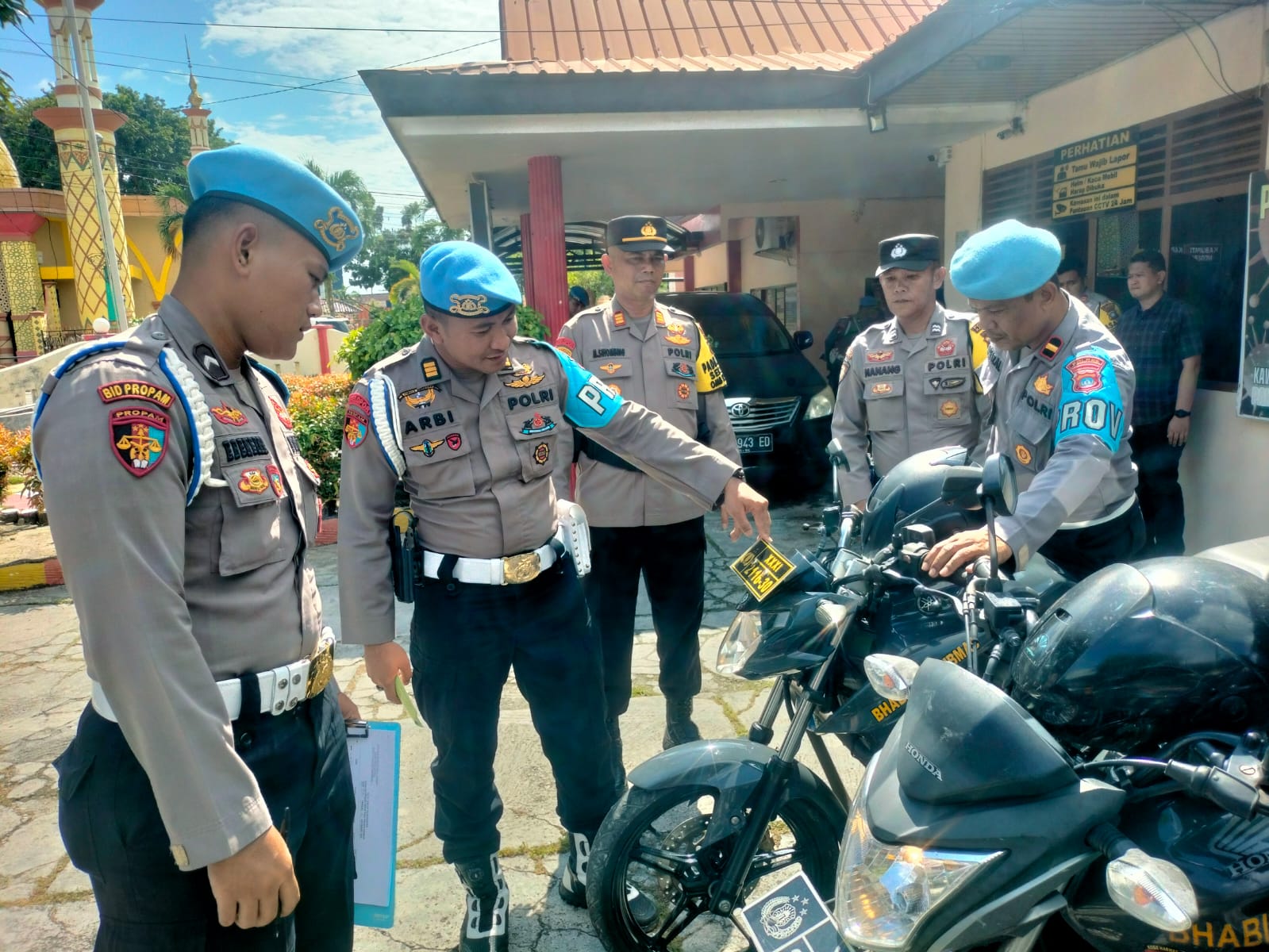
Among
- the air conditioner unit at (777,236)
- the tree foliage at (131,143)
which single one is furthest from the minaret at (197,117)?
the air conditioner unit at (777,236)

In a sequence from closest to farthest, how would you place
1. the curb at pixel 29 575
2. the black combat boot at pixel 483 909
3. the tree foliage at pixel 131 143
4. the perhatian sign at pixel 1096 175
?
the black combat boot at pixel 483 909
the perhatian sign at pixel 1096 175
the curb at pixel 29 575
the tree foliage at pixel 131 143

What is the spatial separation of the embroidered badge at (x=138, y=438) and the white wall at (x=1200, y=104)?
4.83 metres

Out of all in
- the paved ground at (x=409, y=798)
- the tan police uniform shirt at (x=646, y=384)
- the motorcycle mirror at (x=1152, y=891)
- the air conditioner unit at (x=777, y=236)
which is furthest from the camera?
the air conditioner unit at (x=777, y=236)

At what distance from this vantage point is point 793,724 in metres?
1.96

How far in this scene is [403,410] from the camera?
2.17 metres

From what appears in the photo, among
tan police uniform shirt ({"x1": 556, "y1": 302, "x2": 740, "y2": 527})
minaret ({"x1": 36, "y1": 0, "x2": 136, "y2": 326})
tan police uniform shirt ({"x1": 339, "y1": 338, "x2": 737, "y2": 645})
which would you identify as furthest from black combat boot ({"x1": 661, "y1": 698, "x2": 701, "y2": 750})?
minaret ({"x1": 36, "y1": 0, "x2": 136, "y2": 326})

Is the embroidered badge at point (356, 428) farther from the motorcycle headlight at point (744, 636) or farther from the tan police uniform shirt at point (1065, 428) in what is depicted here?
the tan police uniform shirt at point (1065, 428)

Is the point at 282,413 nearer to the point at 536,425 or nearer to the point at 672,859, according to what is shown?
the point at 536,425

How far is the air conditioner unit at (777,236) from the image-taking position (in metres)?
12.4

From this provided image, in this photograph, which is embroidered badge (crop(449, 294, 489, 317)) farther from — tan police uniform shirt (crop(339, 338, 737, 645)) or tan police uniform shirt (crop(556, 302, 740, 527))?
tan police uniform shirt (crop(556, 302, 740, 527))

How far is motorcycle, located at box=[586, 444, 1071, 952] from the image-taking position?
190cm

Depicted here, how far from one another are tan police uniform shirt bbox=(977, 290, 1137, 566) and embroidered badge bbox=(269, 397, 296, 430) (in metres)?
1.47

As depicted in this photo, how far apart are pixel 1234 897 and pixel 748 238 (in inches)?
608

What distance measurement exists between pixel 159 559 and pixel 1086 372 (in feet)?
7.04
